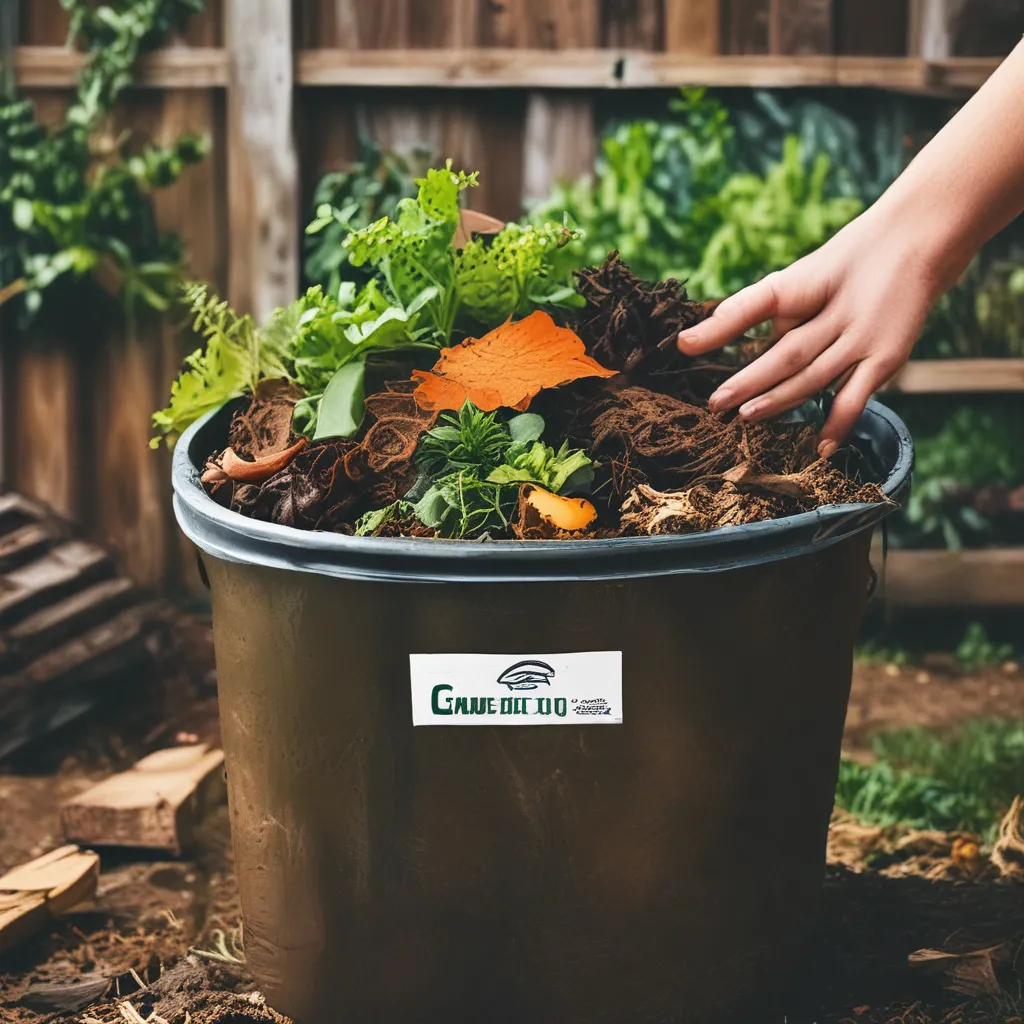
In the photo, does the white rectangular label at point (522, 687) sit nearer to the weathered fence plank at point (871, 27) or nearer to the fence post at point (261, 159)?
the fence post at point (261, 159)

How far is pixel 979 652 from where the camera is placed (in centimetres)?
376

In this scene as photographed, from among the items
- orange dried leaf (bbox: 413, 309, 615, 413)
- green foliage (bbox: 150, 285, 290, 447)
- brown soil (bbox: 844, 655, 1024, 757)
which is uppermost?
orange dried leaf (bbox: 413, 309, 615, 413)

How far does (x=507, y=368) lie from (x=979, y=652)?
2518 mm

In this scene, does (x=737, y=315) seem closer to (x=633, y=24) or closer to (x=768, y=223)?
(x=768, y=223)

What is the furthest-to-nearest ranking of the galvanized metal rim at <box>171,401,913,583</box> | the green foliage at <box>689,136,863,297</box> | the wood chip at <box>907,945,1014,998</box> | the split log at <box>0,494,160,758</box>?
the green foliage at <box>689,136,863,297</box>, the split log at <box>0,494,160,758</box>, the wood chip at <box>907,945,1014,998</box>, the galvanized metal rim at <box>171,401,913,583</box>

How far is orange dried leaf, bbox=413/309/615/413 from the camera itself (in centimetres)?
173

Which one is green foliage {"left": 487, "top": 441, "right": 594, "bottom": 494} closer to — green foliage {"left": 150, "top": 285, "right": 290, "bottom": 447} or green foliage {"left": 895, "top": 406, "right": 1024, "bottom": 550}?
green foliage {"left": 150, "top": 285, "right": 290, "bottom": 447}

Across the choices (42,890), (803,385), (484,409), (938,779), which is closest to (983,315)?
(938,779)

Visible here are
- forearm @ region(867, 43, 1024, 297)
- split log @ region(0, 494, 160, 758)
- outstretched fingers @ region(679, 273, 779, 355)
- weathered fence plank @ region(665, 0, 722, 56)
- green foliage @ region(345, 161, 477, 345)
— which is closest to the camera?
forearm @ region(867, 43, 1024, 297)

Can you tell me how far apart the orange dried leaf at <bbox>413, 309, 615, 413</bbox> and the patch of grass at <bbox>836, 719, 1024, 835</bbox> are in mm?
1426

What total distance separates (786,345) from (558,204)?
2.02 m

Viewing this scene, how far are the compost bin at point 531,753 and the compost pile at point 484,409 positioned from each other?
0.35 ft

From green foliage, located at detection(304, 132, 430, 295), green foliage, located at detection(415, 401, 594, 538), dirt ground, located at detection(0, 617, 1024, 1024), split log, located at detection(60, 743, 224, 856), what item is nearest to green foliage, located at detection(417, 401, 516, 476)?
green foliage, located at detection(415, 401, 594, 538)

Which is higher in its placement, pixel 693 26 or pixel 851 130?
pixel 693 26
